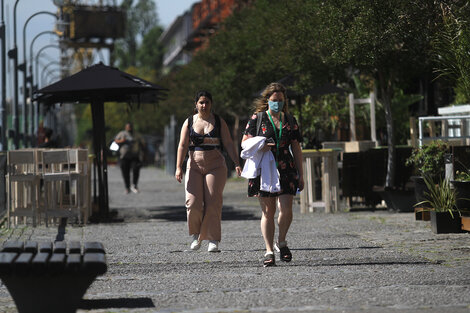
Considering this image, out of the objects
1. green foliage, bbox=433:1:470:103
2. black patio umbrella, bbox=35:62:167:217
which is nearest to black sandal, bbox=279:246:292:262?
green foliage, bbox=433:1:470:103

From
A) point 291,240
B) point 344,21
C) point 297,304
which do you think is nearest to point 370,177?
point 344,21

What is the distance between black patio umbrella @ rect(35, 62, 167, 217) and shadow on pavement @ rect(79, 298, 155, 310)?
29.5 ft

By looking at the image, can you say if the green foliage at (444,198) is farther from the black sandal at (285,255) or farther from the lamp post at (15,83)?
the lamp post at (15,83)

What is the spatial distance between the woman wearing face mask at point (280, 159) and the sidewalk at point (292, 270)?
0.41m

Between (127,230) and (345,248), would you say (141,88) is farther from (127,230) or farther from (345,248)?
(345,248)

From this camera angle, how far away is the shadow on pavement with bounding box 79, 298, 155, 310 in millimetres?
7332

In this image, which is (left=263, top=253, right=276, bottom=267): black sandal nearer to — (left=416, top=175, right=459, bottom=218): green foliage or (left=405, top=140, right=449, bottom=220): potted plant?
(left=416, top=175, right=459, bottom=218): green foliage

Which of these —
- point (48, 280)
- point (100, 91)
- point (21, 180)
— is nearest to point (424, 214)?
point (21, 180)

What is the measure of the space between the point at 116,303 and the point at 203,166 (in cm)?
408

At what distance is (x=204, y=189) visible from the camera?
37.9 feet

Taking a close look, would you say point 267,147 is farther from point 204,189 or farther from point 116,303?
point 116,303

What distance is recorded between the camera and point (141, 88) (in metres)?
16.7

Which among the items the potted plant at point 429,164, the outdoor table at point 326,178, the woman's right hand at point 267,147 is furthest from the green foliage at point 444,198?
the outdoor table at point 326,178

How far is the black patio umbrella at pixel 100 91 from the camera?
16484mm
